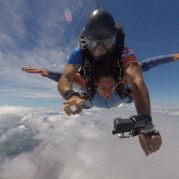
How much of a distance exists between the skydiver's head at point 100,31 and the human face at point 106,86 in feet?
2.74

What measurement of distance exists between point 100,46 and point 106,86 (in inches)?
58.7

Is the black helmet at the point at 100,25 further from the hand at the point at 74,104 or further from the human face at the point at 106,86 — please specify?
the hand at the point at 74,104

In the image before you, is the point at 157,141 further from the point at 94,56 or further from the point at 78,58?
the point at 78,58

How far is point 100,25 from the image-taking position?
324cm

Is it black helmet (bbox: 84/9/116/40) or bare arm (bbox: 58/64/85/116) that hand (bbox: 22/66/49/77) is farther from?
black helmet (bbox: 84/9/116/40)

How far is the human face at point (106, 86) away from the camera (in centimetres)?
419

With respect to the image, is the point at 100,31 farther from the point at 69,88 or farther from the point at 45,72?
the point at 45,72

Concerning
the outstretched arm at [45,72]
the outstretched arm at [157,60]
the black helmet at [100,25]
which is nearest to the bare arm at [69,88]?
the black helmet at [100,25]

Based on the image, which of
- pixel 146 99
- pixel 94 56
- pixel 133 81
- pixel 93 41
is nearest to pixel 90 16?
pixel 93 41

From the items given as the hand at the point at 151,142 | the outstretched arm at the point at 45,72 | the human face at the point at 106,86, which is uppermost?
the outstretched arm at the point at 45,72

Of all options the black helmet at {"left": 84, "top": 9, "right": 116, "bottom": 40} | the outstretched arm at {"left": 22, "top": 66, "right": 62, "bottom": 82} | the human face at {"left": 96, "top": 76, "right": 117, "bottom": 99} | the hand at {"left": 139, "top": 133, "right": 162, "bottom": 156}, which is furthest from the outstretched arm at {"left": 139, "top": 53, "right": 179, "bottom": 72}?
the hand at {"left": 139, "top": 133, "right": 162, "bottom": 156}

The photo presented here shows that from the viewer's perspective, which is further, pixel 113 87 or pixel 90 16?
pixel 113 87

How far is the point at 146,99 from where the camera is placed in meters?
2.92

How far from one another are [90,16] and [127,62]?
101cm
